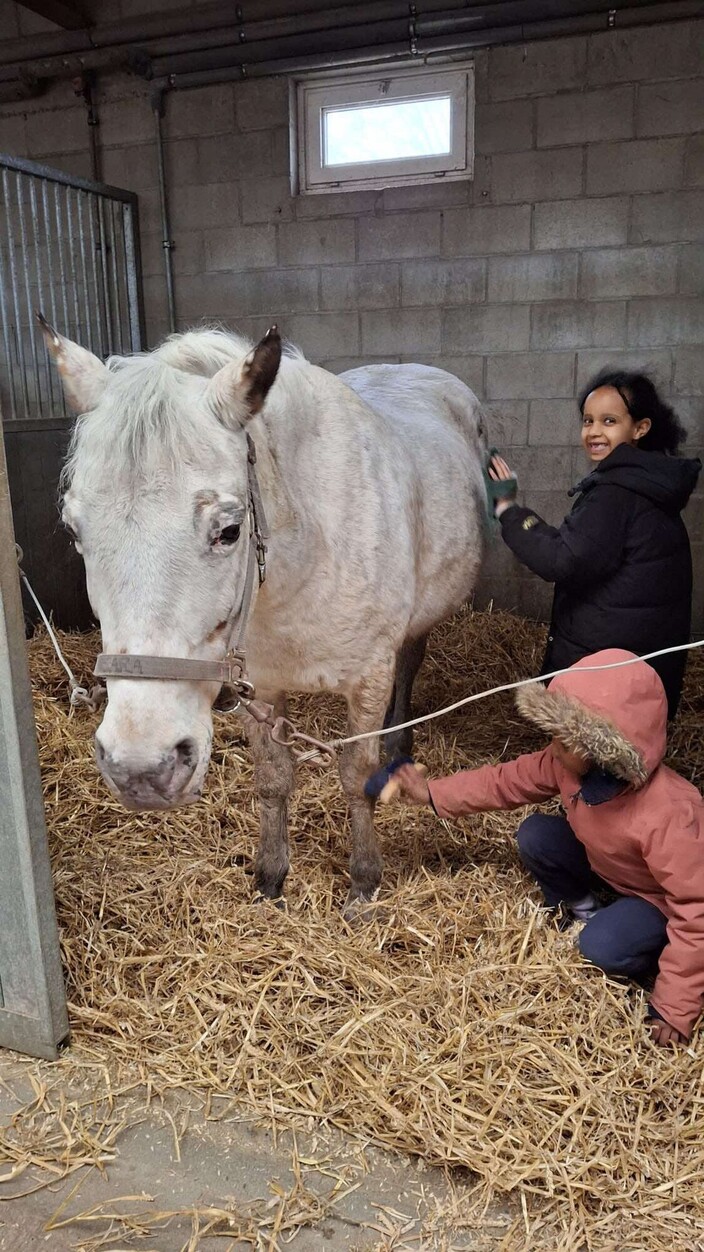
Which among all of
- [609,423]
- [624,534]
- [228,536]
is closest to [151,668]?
[228,536]

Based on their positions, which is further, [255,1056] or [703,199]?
[703,199]

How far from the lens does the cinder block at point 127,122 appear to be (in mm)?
4859

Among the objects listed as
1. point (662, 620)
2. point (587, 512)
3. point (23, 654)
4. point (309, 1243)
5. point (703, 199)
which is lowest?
point (309, 1243)

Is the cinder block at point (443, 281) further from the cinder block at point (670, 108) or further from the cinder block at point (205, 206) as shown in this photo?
the cinder block at point (205, 206)

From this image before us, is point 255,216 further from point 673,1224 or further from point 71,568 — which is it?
point 673,1224

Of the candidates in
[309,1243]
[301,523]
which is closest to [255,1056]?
[309,1243]

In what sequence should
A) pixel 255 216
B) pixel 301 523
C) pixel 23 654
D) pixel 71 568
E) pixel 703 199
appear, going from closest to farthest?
pixel 23 654 → pixel 301 523 → pixel 703 199 → pixel 71 568 → pixel 255 216

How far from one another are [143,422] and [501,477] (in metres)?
1.44

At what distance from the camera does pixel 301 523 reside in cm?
190

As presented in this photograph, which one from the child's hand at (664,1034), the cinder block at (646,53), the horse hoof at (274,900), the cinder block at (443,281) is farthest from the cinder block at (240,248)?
the child's hand at (664,1034)

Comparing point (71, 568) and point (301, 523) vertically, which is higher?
→ point (301, 523)

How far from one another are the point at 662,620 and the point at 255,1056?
1.52m

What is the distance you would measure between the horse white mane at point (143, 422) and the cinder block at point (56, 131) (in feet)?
14.4

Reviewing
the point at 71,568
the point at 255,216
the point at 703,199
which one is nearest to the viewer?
the point at 703,199
